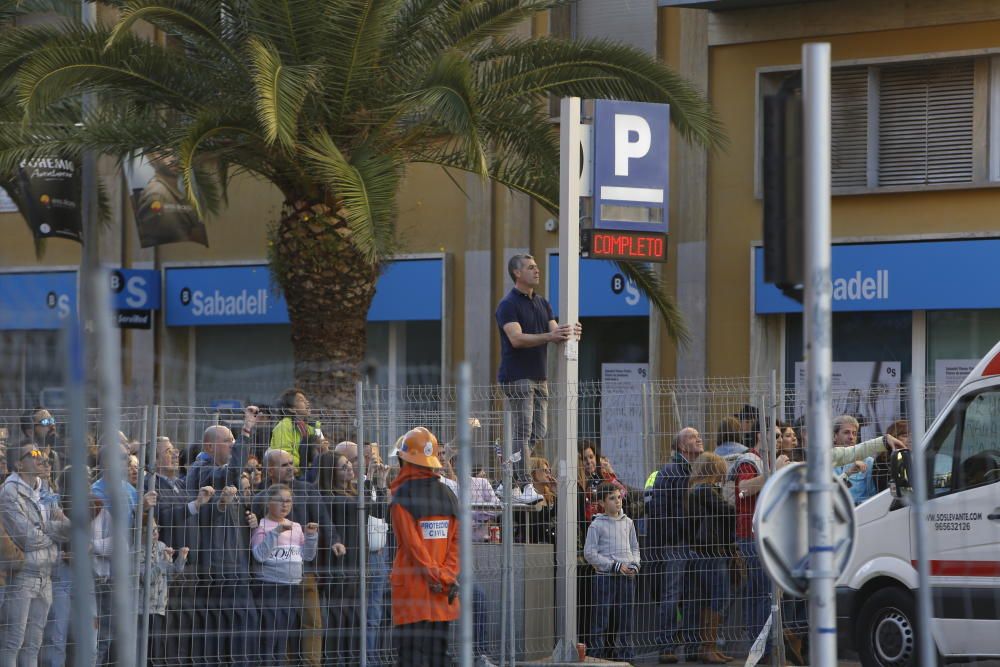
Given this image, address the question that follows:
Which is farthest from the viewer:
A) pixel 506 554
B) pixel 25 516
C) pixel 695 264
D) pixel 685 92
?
pixel 695 264

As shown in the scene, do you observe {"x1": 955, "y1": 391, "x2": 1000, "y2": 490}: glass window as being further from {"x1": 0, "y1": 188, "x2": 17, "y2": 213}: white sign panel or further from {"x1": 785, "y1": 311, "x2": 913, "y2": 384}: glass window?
{"x1": 0, "y1": 188, "x2": 17, "y2": 213}: white sign panel

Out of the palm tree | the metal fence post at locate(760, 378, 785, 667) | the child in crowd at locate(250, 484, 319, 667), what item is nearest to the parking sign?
the metal fence post at locate(760, 378, 785, 667)

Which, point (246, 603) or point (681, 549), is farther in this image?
point (681, 549)

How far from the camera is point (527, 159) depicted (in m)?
15.8

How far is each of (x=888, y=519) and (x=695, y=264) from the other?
9865mm

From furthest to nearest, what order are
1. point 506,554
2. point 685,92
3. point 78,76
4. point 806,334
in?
1. point 685,92
2. point 78,76
3. point 506,554
4. point 806,334

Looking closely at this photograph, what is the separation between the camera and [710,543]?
10.6 metres

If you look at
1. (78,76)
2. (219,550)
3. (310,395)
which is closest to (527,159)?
(310,395)

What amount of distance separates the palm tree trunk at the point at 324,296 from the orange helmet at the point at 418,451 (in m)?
6.97

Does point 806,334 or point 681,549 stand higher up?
point 806,334

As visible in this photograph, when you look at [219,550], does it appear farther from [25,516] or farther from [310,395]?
[310,395]

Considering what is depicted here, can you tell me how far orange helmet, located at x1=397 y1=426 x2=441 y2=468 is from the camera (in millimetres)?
8734

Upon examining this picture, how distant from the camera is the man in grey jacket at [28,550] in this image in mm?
8406

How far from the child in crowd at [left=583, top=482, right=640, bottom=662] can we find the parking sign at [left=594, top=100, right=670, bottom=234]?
225 centimetres
